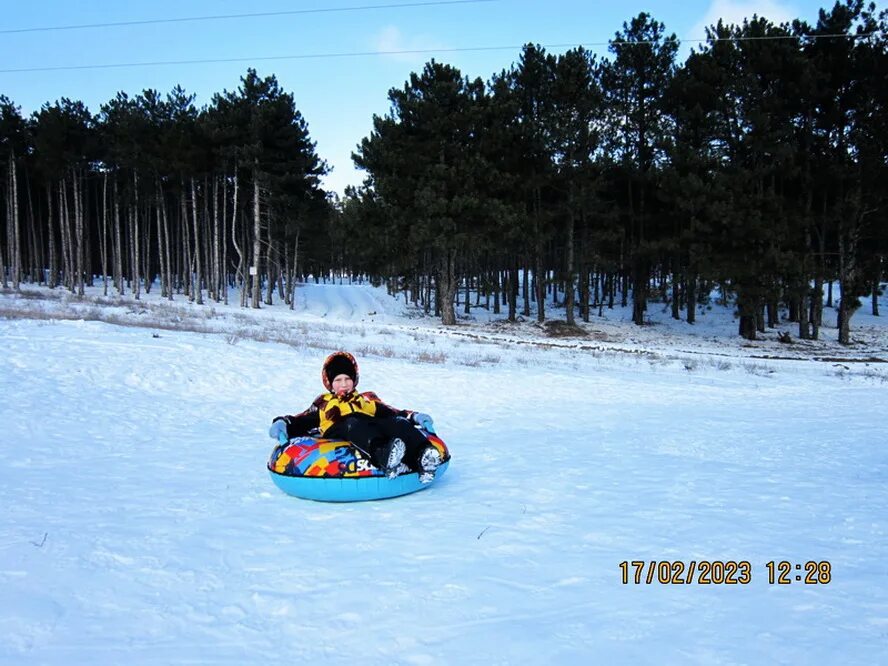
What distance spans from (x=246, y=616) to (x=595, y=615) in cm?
215

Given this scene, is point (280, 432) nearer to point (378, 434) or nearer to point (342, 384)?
point (342, 384)

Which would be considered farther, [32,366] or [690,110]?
[690,110]

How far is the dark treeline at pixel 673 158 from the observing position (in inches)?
1068

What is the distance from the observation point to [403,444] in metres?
5.64

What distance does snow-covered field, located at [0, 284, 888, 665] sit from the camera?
10.8 feet

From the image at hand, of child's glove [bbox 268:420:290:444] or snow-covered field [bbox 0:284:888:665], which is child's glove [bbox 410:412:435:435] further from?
child's glove [bbox 268:420:290:444]

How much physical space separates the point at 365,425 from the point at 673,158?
27085 millimetres

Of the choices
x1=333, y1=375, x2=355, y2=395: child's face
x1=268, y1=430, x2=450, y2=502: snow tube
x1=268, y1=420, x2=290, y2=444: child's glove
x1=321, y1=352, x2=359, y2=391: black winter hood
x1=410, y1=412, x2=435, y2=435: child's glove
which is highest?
x1=321, y1=352, x2=359, y2=391: black winter hood

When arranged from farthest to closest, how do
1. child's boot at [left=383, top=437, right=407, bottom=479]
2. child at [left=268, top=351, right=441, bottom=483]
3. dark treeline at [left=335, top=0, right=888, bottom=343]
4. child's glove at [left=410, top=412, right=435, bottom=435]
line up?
dark treeline at [left=335, top=0, right=888, bottom=343], child's glove at [left=410, top=412, right=435, bottom=435], child at [left=268, top=351, right=441, bottom=483], child's boot at [left=383, top=437, right=407, bottom=479]

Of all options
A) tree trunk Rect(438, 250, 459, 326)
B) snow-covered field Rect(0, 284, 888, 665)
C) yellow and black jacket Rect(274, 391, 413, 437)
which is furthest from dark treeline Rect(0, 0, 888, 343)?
yellow and black jacket Rect(274, 391, 413, 437)

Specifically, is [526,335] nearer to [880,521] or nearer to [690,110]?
[690,110]

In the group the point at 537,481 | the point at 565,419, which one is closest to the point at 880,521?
the point at 537,481

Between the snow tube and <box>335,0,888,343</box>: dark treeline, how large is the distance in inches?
916

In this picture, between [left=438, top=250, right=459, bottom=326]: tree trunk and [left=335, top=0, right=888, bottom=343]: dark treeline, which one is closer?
[left=335, top=0, right=888, bottom=343]: dark treeline
